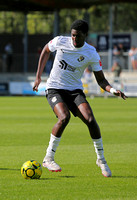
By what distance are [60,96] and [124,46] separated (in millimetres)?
32235

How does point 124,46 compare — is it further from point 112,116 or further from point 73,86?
point 73,86

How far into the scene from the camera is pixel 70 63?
26.7 feet

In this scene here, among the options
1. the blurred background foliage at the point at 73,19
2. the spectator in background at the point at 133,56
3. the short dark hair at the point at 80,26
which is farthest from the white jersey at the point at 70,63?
the blurred background foliage at the point at 73,19

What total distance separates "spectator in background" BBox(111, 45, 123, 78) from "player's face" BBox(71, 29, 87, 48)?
25.8 m

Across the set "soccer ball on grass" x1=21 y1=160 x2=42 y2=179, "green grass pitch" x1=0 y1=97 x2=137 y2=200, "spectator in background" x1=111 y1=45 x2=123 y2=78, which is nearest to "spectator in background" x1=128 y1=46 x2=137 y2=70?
"spectator in background" x1=111 y1=45 x2=123 y2=78

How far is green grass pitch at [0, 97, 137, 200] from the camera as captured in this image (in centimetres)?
668

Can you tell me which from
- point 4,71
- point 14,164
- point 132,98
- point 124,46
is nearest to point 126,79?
point 132,98

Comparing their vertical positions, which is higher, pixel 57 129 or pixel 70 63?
pixel 70 63

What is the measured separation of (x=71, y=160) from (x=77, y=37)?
2672mm

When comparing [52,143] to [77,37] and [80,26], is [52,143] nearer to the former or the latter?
[77,37]

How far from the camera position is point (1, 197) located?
638 cm

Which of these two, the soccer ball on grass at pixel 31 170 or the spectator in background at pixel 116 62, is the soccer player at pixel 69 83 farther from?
the spectator in background at pixel 116 62

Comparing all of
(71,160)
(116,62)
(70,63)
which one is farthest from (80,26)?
(116,62)

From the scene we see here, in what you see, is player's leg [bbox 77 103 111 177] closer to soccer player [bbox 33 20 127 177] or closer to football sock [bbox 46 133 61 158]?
soccer player [bbox 33 20 127 177]
